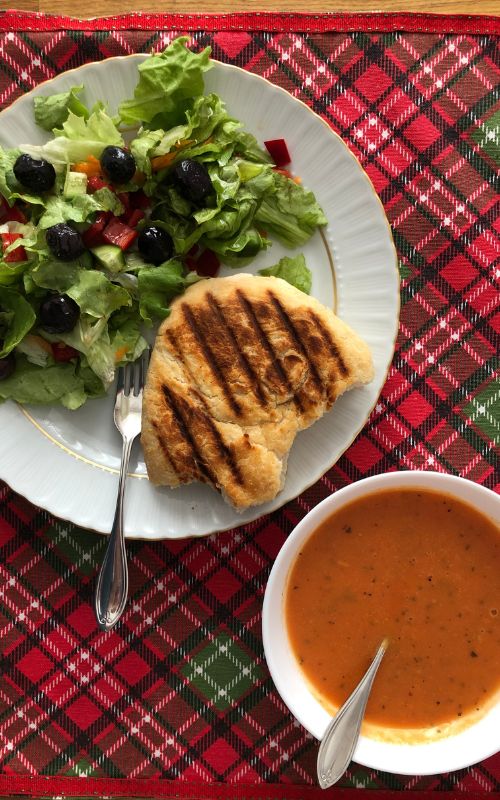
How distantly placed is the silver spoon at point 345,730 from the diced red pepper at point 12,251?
189cm

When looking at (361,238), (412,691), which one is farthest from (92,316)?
(412,691)

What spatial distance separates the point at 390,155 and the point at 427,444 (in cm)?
115

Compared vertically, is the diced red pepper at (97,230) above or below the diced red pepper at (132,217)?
below

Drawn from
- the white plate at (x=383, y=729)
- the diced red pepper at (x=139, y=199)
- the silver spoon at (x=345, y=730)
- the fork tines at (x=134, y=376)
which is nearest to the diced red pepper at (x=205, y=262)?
the diced red pepper at (x=139, y=199)

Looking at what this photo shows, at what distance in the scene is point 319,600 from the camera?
2.61 meters

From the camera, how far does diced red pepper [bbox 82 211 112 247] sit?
2.65 meters

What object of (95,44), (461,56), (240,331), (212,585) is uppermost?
(461,56)

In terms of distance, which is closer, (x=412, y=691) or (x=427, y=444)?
(x=412, y=691)

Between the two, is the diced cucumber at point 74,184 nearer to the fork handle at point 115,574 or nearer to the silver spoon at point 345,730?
the fork handle at point 115,574

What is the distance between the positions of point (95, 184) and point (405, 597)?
184 centimetres

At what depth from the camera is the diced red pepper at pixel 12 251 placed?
264cm

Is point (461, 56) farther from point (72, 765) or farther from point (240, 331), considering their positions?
point (72, 765)

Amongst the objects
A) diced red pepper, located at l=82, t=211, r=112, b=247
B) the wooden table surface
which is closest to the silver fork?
diced red pepper, located at l=82, t=211, r=112, b=247

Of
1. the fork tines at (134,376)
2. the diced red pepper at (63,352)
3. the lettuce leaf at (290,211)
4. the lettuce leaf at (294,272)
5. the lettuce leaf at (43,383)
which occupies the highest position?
the lettuce leaf at (290,211)
